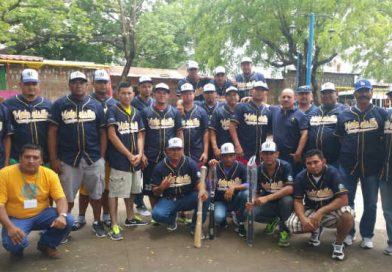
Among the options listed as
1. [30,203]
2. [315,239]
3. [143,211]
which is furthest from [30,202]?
[315,239]

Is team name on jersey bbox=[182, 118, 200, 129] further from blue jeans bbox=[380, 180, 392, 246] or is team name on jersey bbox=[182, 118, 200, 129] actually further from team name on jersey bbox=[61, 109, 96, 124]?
blue jeans bbox=[380, 180, 392, 246]

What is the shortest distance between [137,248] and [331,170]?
270 cm

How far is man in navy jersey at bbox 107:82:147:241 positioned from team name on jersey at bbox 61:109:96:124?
284mm

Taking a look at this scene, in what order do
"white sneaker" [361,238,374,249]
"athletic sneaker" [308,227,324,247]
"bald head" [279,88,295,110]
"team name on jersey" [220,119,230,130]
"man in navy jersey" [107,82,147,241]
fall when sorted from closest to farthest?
"white sneaker" [361,238,374,249]
"athletic sneaker" [308,227,324,247]
"man in navy jersey" [107,82,147,241]
"bald head" [279,88,295,110]
"team name on jersey" [220,119,230,130]

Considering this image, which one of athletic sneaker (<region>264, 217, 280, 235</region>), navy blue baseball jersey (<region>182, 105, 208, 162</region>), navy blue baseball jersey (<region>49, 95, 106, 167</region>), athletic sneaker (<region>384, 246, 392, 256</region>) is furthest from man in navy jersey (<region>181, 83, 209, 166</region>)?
athletic sneaker (<region>384, 246, 392, 256</region>)

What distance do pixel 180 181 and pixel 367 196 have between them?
2551 millimetres

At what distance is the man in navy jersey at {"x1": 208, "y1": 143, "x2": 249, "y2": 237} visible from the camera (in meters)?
5.52

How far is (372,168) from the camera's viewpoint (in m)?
4.95

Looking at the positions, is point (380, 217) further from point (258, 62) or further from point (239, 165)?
point (258, 62)

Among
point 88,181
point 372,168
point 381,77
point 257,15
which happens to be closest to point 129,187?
point 88,181

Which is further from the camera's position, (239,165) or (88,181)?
(239,165)

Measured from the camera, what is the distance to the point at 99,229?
17.6ft

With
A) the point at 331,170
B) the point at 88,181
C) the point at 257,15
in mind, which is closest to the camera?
the point at 331,170

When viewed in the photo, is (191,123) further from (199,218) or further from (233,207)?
(199,218)
